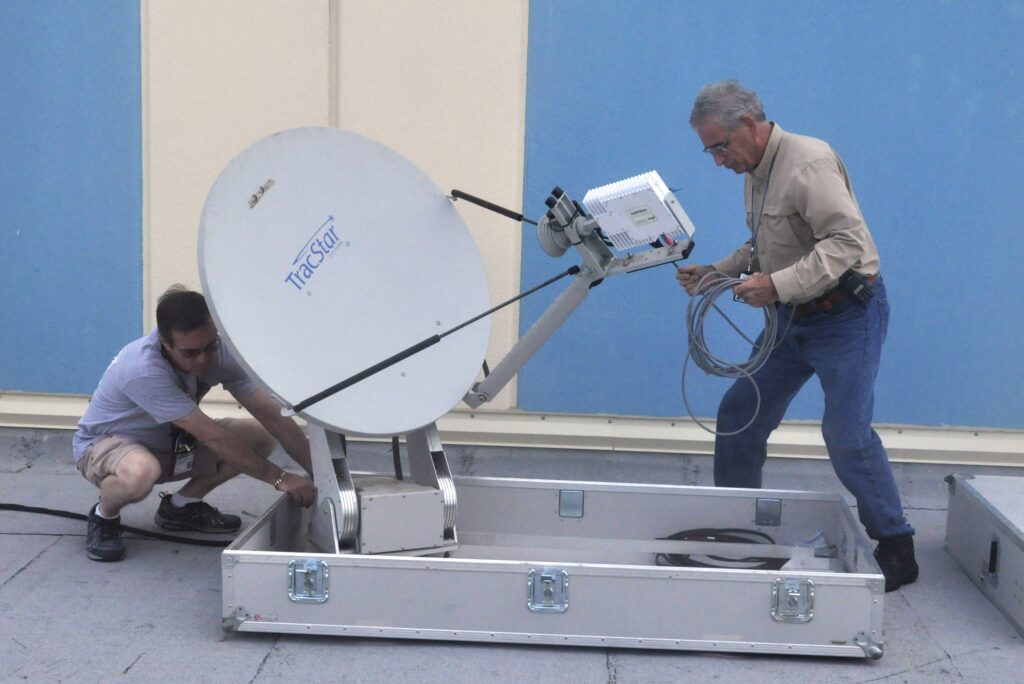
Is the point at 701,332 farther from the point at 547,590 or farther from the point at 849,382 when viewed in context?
the point at 547,590

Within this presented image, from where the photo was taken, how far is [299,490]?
11.8 ft

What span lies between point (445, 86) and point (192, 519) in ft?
6.46

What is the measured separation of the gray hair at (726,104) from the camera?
3510 mm

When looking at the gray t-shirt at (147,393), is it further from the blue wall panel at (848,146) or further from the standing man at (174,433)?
the blue wall panel at (848,146)

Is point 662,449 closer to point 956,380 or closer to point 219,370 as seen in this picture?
point 956,380

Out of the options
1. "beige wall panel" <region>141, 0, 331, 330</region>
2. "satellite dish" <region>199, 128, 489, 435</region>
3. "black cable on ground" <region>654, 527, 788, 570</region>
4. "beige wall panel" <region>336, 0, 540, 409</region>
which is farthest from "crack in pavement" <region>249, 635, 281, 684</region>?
"beige wall panel" <region>141, 0, 331, 330</region>

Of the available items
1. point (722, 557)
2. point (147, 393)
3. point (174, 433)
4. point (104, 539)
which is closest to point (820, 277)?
point (722, 557)

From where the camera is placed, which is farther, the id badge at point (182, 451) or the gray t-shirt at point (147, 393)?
the id badge at point (182, 451)

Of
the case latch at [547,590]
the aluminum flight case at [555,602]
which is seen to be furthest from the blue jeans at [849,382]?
the case latch at [547,590]

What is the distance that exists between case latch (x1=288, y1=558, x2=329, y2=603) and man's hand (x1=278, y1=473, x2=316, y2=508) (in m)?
0.44

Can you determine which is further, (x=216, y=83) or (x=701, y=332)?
(x=216, y=83)

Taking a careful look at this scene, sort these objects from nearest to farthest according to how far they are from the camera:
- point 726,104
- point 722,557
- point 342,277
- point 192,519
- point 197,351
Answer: point 342,277, point 726,104, point 197,351, point 722,557, point 192,519

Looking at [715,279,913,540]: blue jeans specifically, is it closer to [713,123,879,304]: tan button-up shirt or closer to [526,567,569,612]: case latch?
[713,123,879,304]: tan button-up shirt

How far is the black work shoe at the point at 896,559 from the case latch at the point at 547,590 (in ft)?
3.88
